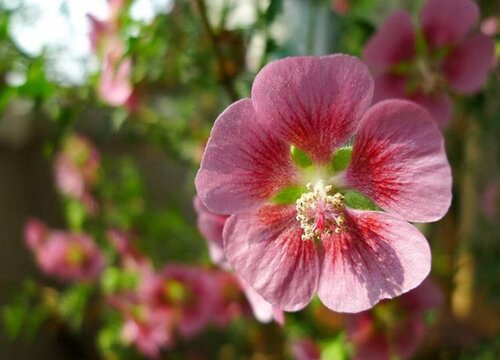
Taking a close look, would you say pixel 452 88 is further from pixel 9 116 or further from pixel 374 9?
pixel 9 116

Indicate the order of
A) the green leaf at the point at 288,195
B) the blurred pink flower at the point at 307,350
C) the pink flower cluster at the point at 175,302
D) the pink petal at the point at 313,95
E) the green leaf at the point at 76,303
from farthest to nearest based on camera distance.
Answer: the green leaf at the point at 76,303, the pink flower cluster at the point at 175,302, the blurred pink flower at the point at 307,350, the green leaf at the point at 288,195, the pink petal at the point at 313,95

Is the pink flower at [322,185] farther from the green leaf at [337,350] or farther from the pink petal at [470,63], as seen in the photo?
the green leaf at [337,350]

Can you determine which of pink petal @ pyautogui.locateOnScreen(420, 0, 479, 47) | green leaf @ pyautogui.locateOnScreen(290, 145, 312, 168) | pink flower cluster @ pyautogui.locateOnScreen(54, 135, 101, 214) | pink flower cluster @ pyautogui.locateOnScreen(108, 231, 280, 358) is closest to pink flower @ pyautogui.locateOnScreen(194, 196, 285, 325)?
green leaf @ pyautogui.locateOnScreen(290, 145, 312, 168)

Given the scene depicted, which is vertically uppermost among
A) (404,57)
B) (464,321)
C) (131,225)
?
(404,57)

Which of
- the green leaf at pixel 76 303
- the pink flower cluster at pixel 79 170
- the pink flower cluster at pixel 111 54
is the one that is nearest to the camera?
the pink flower cluster at pixel 111 54

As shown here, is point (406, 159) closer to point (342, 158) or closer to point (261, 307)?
point (342, 158)

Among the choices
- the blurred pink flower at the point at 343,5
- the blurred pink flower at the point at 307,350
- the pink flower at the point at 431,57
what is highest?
the pink flower at the point at 431,57

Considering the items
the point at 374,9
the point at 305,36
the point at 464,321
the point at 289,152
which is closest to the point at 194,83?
the point at 305,36

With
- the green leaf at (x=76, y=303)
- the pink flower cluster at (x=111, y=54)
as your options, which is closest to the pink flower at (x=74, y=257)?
the green leaf at (x=76, y=303)
